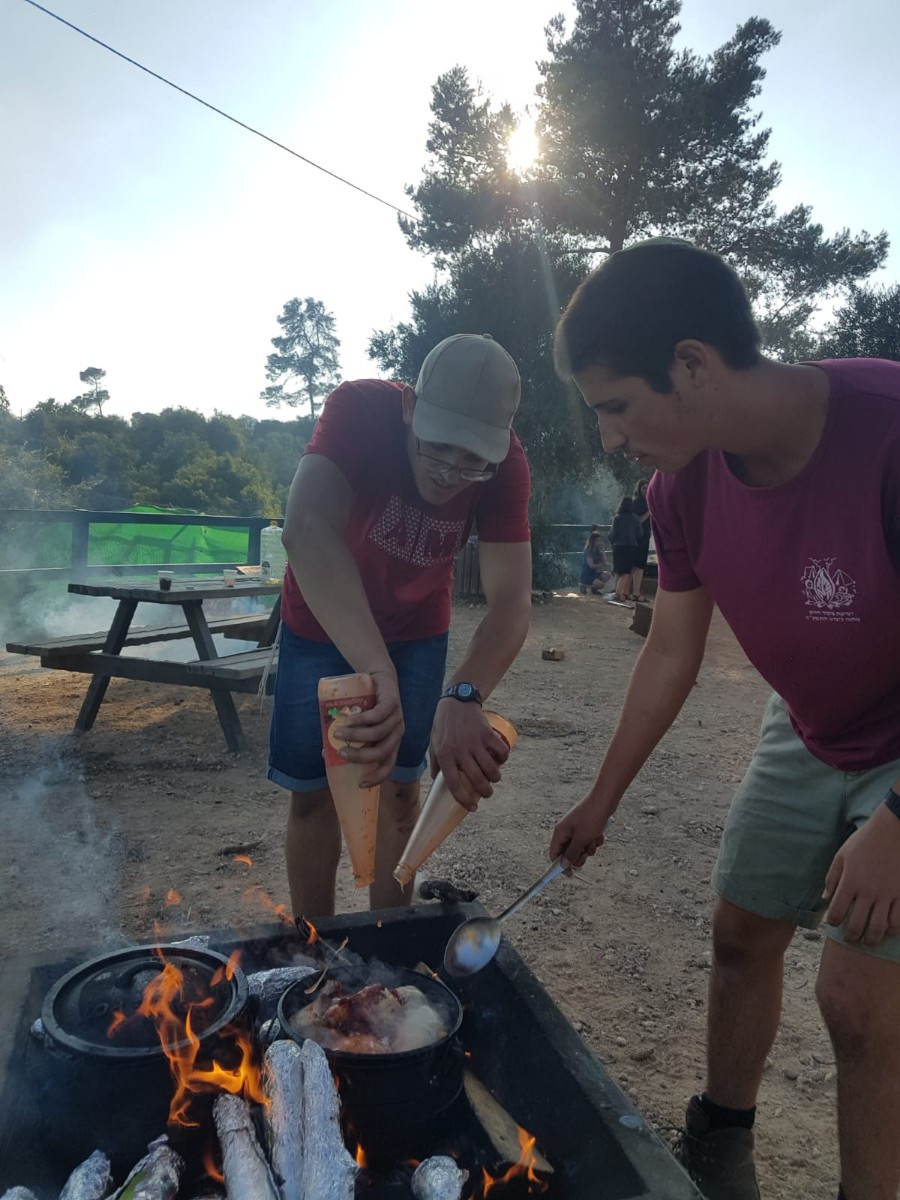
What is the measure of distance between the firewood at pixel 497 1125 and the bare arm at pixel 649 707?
581 millimetres

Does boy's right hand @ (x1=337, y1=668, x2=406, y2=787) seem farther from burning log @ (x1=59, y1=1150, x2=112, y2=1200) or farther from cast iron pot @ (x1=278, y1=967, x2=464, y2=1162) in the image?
burning log @ (x1=59, y1=1150, x2=112, y2=1200)

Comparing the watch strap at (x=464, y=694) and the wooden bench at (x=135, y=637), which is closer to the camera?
the watch strap at (x=464, y=694)

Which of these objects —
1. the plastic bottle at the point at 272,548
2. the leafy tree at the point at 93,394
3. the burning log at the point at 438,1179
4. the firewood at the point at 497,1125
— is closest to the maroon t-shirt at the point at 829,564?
the firewood at the point at 497,1125

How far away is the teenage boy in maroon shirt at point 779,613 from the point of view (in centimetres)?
158

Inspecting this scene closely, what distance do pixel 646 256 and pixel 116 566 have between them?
31.0 ft

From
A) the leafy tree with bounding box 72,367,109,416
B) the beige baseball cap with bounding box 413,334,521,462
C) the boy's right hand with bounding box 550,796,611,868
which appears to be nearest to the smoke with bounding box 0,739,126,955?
the boy's right hand with bounding box 550,796,611,868

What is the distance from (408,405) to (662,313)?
95 cm

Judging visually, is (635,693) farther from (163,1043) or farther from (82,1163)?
(82,1163)

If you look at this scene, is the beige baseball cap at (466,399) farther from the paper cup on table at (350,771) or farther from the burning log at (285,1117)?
the burning log at (285,1117)

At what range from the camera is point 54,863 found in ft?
12.2

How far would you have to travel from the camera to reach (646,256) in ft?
5.57

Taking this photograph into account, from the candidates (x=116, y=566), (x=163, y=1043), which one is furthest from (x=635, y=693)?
(x=116, y=566)

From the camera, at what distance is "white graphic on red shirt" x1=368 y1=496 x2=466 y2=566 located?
2465 millimetres

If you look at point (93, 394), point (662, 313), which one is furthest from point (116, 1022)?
point (93, 394)
